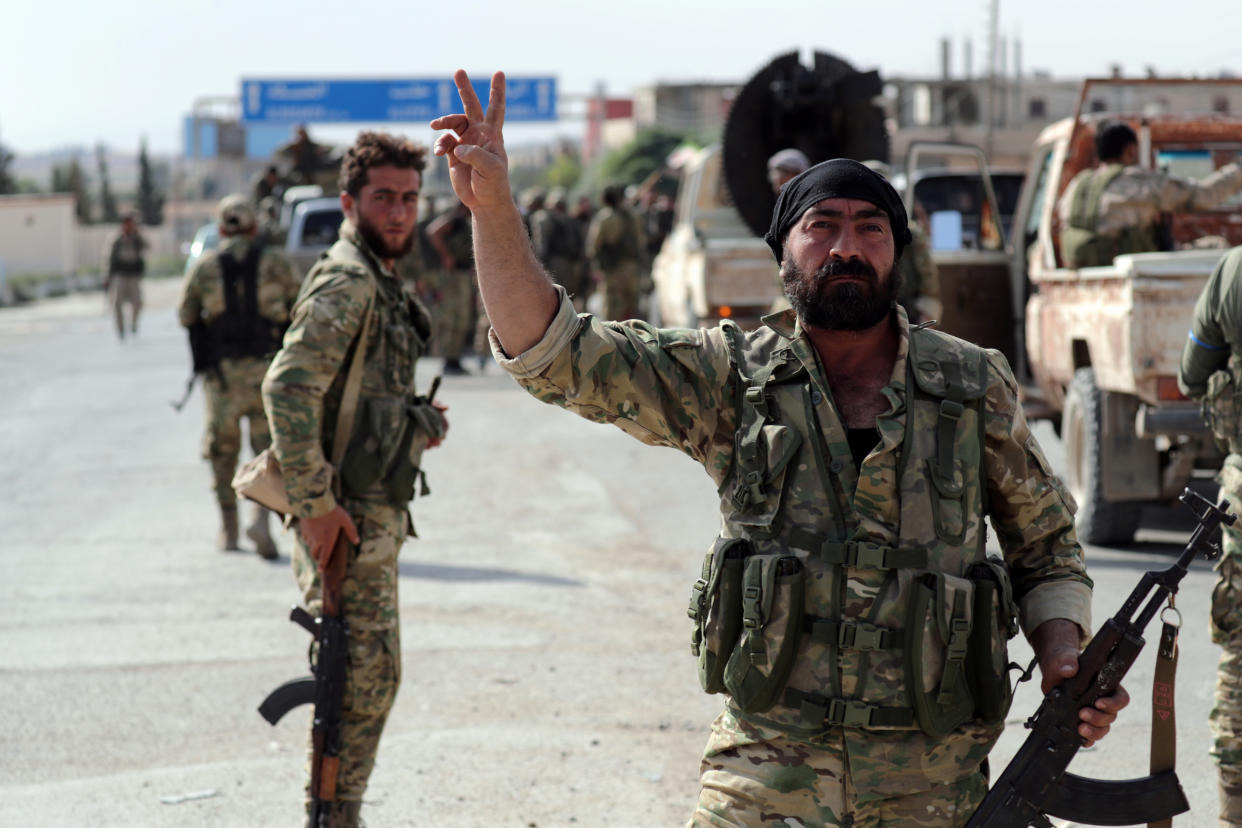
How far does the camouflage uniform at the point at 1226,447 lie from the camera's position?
4027 mm

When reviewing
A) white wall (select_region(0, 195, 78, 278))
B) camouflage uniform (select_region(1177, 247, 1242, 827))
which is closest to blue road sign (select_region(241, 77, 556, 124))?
white wall (select_region(0, 195, 78, 278))

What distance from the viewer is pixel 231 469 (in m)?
8.66

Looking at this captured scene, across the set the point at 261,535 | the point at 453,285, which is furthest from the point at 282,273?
the point at 453,285

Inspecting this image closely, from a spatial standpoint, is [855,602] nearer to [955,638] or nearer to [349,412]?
[955,638]

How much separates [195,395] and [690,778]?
12.3m

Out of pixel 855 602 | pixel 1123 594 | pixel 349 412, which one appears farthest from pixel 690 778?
pixel 1123 594

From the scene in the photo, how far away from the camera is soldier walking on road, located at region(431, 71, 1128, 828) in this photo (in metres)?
2.68

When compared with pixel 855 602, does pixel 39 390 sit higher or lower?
lower

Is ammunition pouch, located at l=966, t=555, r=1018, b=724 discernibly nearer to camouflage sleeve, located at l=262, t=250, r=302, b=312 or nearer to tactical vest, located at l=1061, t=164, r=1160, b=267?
tactical vest, located at l=1061, t=164, r=1160, b=267

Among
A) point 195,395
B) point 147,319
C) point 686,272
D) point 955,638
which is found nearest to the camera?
point 955,638

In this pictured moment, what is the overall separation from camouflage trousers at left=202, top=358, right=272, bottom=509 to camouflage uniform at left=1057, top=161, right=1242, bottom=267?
453cm

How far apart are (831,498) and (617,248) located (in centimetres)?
1529

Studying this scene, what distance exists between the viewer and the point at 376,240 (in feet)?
14.7

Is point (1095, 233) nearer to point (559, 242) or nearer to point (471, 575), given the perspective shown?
point (471, 575)
